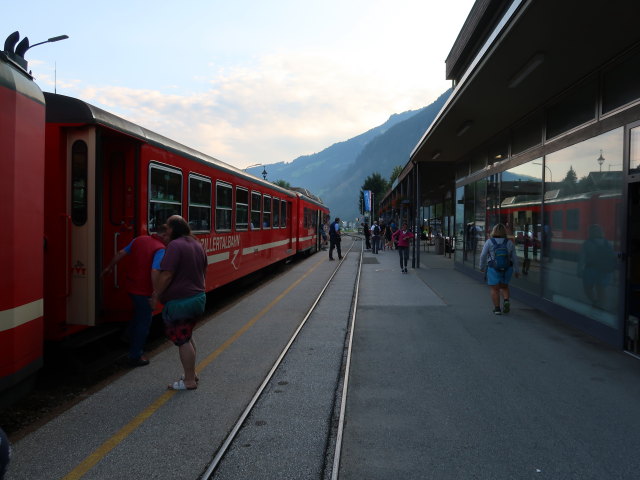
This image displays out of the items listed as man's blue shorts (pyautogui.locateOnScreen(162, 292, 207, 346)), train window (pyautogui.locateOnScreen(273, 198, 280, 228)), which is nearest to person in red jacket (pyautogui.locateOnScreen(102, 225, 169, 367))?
man's blue shorts (pyautogui.locateOnScreen(162, 292, 207, 346))

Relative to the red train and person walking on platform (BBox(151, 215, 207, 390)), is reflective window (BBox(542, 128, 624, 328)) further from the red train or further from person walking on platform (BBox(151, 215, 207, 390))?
the red train

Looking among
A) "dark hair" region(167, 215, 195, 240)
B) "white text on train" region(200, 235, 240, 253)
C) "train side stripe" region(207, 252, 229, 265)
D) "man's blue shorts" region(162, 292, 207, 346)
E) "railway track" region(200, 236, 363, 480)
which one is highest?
"dark hair" region(167, 215, 195, 240)

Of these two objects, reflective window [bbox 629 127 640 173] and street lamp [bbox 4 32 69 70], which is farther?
reflective window [bbox 629 127 640 173]

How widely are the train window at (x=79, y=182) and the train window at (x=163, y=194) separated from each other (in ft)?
3.52

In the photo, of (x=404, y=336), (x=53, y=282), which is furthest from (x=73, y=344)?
(x=404, y=336)

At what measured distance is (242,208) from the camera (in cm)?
1102

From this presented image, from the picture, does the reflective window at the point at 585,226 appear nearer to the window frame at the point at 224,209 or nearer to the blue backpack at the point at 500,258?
the blue backpack at the point at 500,258

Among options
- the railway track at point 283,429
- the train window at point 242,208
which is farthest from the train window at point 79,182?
the train window at point 242,208

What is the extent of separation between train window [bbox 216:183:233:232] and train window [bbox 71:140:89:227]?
3839 mm

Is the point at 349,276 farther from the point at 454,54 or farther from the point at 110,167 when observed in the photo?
the point at 454,54

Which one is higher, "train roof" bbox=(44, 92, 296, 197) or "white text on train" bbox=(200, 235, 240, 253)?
"train roof" bbox=(44, 92, 296, 197)

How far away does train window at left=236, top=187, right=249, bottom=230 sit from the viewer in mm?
10628

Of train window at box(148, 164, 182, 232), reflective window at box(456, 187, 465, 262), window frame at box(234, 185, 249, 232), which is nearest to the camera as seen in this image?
train window at box(148, 164, 182, 232)

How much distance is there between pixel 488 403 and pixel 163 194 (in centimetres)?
475
